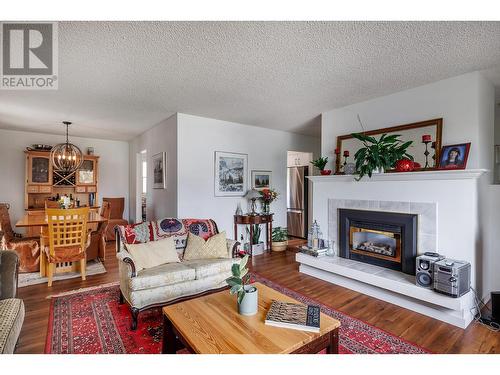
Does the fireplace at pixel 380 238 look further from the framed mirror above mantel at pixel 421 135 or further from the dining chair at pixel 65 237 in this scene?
the dining chair at pixel 65 237

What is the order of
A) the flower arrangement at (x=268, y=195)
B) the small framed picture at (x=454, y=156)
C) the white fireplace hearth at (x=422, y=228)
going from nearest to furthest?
the white fireplace hearth at (x=422, y=228)
the small framed picture at (x=454, y=156)
the flower arrangement at (x=268, y=195)

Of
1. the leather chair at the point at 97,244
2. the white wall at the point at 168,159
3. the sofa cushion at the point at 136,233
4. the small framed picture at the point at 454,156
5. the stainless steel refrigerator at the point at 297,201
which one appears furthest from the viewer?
the stainless steel refrigerator at the point at 297,201

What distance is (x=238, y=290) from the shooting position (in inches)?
67.7

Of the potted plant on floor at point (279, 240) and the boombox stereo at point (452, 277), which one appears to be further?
the potted plant on floor at point (279, 240)

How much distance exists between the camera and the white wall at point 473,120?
8.45 feet

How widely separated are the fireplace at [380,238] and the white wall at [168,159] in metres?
2.67

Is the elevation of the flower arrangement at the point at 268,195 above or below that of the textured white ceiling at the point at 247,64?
below

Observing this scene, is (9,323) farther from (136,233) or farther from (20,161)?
(20,161)

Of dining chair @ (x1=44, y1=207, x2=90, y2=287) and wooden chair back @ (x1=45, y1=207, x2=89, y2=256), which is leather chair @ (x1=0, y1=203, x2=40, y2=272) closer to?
dining chair @ (x1=44, y1=207, x2=90, y2=287)

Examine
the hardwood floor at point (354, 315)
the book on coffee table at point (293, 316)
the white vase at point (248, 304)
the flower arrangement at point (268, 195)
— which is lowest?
the hardwood floor at point (354, 315)

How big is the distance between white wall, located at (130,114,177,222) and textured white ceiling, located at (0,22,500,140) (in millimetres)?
533

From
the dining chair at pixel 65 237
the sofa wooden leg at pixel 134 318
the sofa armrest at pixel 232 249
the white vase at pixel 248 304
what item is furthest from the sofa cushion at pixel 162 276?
the dining chair at pixel 65 237

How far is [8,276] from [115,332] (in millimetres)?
934
